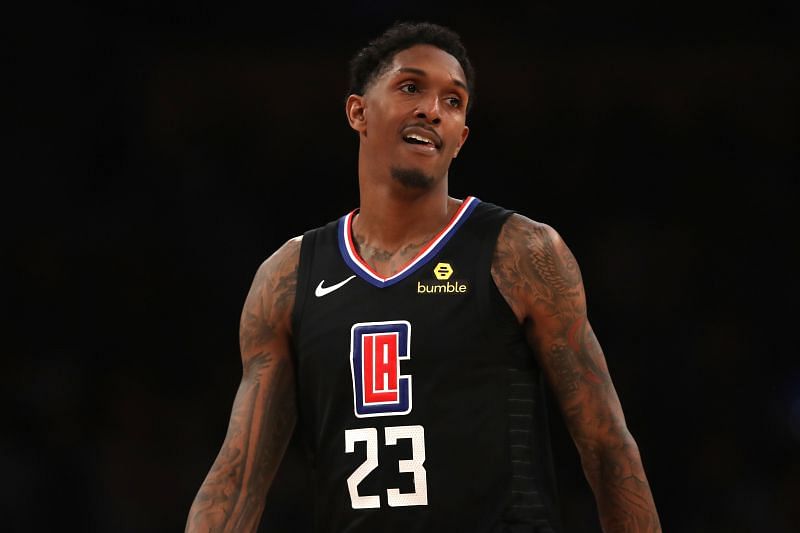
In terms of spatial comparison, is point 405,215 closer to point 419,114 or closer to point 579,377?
point 419,114

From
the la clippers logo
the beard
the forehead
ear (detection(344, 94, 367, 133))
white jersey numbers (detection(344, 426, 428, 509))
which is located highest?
the forehead

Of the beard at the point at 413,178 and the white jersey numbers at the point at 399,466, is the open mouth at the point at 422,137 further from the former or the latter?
the white jersey numbers at the point at 399,466

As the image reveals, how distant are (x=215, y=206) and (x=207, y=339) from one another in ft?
3.52

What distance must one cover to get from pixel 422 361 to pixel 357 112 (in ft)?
2.97

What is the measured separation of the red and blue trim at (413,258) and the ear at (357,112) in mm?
370

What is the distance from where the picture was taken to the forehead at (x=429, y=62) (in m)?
3.72

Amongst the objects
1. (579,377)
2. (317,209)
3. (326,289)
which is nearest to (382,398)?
(326,289)

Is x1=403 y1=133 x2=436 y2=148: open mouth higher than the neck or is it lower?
higher

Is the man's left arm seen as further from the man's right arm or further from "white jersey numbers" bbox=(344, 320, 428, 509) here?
the man's right arm

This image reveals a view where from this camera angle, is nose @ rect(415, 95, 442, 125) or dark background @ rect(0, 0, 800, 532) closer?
nose @ rect(415, 95, 442, 125)

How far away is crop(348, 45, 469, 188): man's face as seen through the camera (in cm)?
369

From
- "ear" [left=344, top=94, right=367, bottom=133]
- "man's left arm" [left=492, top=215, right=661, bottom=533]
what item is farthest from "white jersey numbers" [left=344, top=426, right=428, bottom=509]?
"ear" [left=344, top=94, right=367, bottom=133]

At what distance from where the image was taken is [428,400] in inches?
134

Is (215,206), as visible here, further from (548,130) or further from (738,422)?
(738,422)
